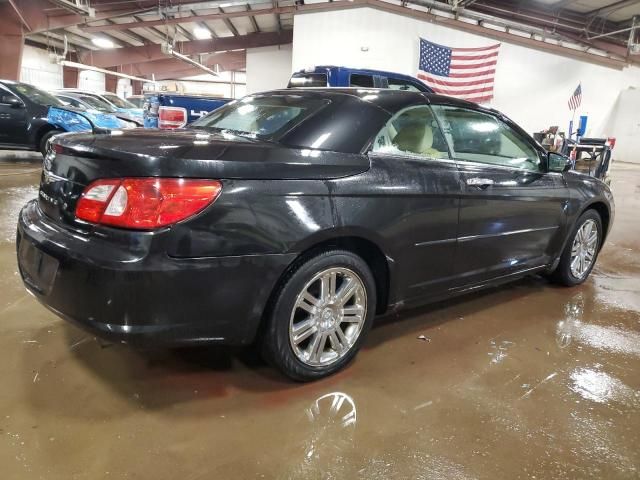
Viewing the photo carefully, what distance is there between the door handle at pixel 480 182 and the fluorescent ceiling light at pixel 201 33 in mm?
18347

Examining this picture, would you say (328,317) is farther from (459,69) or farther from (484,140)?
(459,69)

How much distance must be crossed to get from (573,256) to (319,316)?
259 cm

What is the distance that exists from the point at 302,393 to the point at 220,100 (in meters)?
7.17

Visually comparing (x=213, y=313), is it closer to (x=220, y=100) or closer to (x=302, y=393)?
(x=302, y=393)

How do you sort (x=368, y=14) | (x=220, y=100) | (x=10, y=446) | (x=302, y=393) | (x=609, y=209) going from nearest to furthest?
1. (x=10, y=446)
2. (x=302, y=393)
3. (x=609, y=209)
4. (x=220, y=100)
5. (x=368, y=14)

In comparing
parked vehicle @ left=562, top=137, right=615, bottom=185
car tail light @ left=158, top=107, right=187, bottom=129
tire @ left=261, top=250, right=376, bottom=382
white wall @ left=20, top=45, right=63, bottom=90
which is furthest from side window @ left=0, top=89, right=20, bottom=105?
white wall @ left=20, top=45, right=63, bottom=90

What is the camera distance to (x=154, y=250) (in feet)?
5.41

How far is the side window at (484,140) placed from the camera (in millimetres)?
2707

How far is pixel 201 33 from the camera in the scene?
19141 millimetres

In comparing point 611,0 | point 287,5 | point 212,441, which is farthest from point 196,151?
point 611,0

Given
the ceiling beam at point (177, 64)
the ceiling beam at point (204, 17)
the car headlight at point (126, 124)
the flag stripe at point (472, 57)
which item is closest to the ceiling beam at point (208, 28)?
the ceiling beam at point (204, 17)

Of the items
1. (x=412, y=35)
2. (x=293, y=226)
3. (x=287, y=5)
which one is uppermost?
(x=287, y=5)

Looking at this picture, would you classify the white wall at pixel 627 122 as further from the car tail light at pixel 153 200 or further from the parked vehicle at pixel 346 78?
the car tail light at pixel 153 200

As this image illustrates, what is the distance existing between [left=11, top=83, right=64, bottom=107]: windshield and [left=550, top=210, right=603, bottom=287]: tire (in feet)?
28.4
